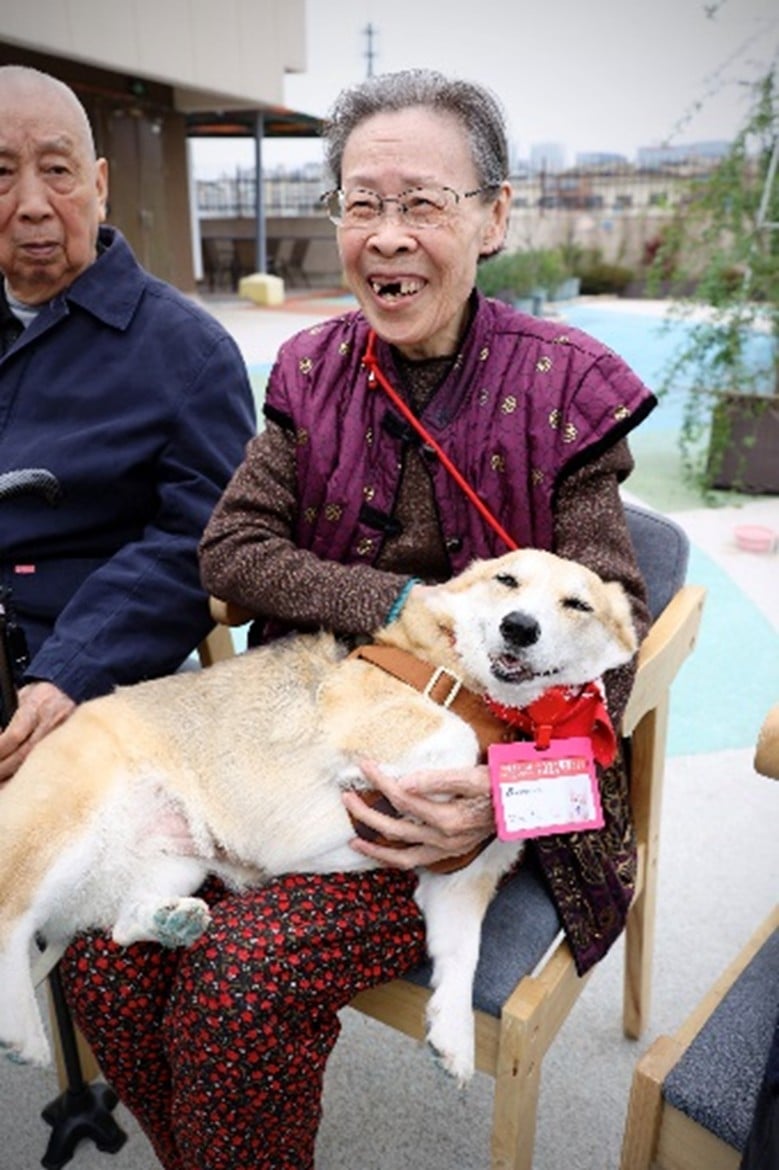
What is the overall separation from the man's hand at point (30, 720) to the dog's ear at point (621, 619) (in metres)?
0.95

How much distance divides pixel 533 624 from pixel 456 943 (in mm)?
456

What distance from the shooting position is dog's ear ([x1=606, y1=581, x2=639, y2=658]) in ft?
4.39

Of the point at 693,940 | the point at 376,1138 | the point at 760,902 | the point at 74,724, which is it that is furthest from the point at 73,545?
the point at 760,902

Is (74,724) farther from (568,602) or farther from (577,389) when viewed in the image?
(577,389)

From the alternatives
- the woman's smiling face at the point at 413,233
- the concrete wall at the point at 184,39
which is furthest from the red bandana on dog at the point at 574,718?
the concrete wall at the point at 184,39

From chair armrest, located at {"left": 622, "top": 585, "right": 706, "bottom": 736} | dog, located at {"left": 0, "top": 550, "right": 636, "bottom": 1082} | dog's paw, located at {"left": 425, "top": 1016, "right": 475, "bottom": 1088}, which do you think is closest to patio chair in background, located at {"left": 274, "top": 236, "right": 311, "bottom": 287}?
chair armrest, located at {"left": 622, "top": 585, "right": 706, "bottom": 736}

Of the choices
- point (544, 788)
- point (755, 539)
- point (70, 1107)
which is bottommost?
point (70, 1107)

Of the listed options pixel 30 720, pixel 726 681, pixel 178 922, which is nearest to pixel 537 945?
pixel 178 922

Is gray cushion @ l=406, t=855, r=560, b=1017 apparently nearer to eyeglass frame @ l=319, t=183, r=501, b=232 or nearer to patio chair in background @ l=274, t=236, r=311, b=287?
eyeglass frame @ l=319, t=183, r=501, b=232

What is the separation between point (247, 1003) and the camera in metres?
1.18

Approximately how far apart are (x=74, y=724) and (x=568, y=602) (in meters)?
0.78

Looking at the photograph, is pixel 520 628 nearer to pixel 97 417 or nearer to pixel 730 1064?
pixel 730 1064

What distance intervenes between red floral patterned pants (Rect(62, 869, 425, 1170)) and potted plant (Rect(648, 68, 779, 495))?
4272mm

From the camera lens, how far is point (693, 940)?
2150 mm
